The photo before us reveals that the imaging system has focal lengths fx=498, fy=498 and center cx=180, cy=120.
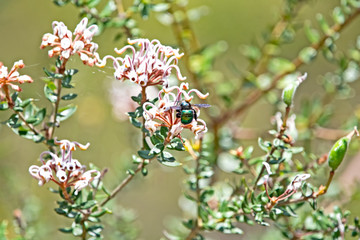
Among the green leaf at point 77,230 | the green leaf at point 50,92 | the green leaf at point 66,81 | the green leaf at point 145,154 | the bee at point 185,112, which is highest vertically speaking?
the green leaf at point 66,81

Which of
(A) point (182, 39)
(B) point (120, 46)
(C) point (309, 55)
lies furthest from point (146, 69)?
(B) point (120, 46)

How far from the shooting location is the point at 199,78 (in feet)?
3.65

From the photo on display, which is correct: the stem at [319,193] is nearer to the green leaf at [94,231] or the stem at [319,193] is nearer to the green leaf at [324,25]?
the green leaf at [94,231]

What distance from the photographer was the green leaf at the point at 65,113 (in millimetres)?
716

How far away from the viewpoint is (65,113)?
72 centimetres

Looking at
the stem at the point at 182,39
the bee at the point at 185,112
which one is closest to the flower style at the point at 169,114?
the bee at the point at 185,112

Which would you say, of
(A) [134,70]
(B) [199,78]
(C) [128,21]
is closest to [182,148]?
Answer: (A) [134,70]

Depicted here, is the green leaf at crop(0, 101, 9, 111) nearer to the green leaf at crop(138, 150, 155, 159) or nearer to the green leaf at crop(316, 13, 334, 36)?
the green leaf at crop(138, 150, 155, 159)

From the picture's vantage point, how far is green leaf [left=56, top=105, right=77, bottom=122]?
72 centimetres

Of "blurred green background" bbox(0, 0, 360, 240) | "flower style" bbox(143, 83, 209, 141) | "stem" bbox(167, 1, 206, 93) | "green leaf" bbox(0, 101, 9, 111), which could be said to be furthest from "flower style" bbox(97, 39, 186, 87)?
"blurred green background" bbox(0, 0, 360, 240)

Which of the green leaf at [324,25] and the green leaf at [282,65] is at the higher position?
the green leaf at [324,25]

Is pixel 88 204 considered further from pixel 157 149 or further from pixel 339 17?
pixel 339 17

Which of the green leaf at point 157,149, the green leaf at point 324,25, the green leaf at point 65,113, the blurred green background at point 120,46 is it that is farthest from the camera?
the blurred green background at point 120,46

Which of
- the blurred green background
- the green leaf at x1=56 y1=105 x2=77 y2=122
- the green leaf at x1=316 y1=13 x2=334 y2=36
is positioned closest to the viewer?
the green leaf at x1=56 y1=105 x2=77 y2=122
